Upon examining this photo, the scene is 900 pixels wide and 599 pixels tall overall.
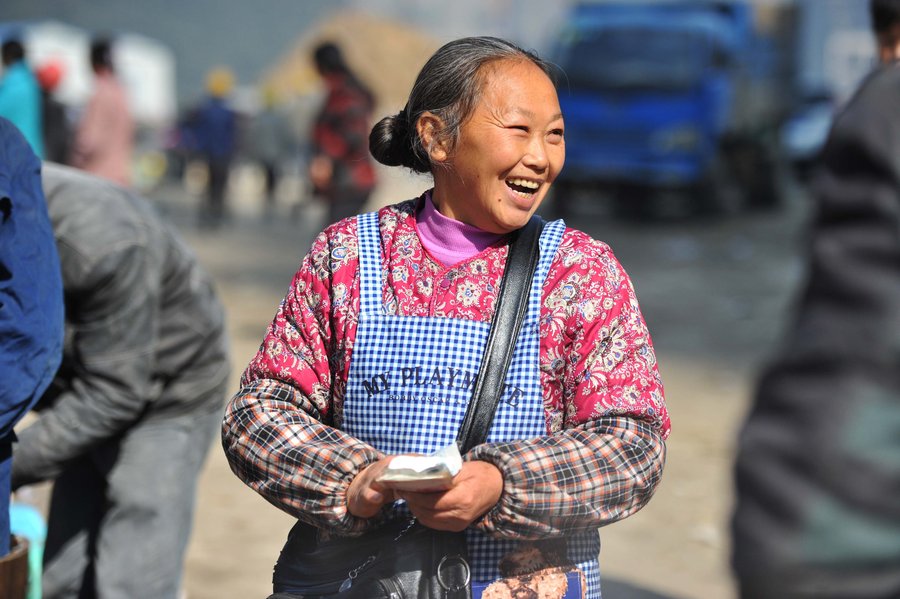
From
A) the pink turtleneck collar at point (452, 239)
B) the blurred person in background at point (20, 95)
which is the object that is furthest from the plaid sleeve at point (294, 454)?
the blurred person in background at point (20, 95)

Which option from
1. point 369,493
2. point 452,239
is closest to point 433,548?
point 369,493

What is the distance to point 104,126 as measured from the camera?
10.3 m

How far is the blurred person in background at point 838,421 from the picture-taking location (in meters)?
1.17

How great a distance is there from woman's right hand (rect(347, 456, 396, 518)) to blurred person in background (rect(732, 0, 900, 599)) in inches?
29.3

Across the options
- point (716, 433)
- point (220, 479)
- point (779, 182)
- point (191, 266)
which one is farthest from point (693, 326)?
point (779, 182)

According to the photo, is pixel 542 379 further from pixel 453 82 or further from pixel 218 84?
pixel 218 84

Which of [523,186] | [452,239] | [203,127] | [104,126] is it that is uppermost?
[523,186]

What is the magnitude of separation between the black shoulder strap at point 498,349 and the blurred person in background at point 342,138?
6.48 m

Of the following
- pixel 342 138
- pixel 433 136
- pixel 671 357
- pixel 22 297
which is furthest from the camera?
pixel 342 138

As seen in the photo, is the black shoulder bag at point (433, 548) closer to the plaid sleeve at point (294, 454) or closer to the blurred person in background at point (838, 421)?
the plaid sleeve at point (294, 454)

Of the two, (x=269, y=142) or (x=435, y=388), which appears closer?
(x=435, y=388)

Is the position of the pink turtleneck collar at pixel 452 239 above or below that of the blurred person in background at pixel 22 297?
above

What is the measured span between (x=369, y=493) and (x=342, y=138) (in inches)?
271

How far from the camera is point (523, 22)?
37125 mm
